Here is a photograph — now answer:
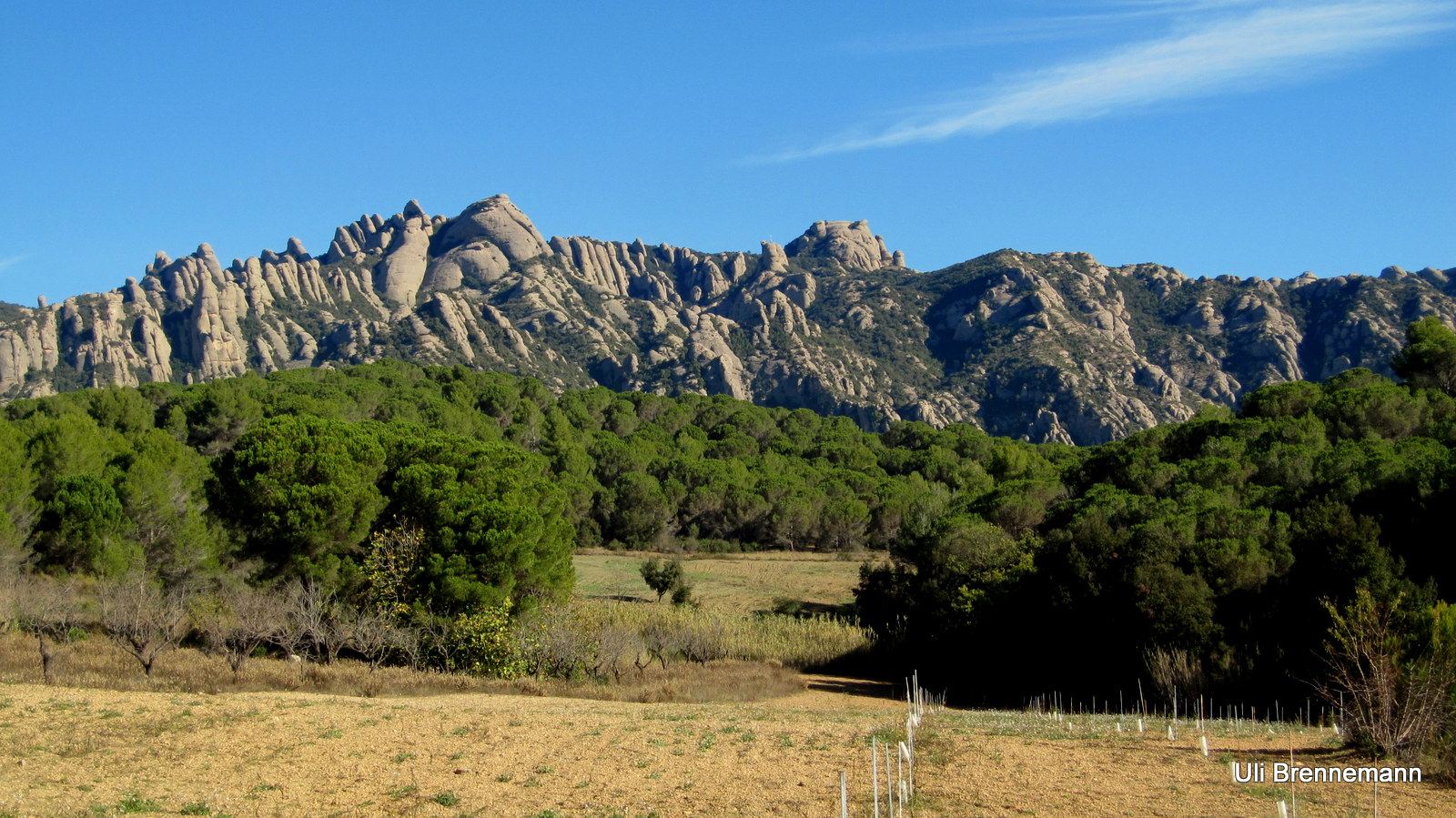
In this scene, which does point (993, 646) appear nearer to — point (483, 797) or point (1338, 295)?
point (483, 797)

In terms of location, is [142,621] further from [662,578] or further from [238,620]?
[662,578]

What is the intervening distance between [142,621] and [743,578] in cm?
3464

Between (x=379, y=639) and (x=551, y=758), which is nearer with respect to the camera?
(x=551, y=758)

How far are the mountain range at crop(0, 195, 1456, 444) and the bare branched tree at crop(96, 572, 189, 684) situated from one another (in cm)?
9952

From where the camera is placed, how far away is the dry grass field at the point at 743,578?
157 feet

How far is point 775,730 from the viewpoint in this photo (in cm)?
1583

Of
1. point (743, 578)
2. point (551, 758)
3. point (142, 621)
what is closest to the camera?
point (551, 758)

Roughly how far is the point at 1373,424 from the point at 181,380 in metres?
115

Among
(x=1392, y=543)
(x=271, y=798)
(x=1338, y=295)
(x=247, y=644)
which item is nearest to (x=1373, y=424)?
→ (x=1392, y=543)

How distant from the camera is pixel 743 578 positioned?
175 ft

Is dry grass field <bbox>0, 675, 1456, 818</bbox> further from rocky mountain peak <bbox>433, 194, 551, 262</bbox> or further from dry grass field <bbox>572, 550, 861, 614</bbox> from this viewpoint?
rocky mountain peak <bbox>433, 194, 551, 262</bbox>

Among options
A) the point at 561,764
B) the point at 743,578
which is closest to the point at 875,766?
the point at 561,764

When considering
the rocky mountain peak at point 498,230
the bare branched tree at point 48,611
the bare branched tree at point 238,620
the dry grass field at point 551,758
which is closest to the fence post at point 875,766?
the dry grass field at point 551,758

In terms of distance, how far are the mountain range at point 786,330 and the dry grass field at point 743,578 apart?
66.6 m
